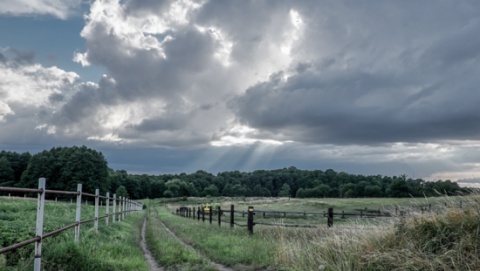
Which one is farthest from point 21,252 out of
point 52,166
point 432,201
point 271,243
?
point 52,166

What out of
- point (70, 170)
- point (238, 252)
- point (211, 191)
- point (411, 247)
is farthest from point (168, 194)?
point (411, 247)

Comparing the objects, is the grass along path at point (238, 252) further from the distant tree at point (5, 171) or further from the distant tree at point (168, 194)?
the distant tree at point (168, 194)

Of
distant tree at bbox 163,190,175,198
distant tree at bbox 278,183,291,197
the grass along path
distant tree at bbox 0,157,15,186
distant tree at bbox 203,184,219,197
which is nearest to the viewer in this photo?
the grass along path

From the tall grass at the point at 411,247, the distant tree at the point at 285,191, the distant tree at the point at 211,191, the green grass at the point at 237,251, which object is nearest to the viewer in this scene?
the tall grass at the point at 411,247

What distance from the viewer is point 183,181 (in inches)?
6156

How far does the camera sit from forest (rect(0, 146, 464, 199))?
89.6 metres

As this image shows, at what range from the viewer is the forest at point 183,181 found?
294ft

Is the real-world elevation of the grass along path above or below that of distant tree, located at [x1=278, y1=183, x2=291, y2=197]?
below

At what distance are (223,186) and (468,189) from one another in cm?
16200

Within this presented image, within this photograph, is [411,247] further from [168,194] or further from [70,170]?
[168,194]

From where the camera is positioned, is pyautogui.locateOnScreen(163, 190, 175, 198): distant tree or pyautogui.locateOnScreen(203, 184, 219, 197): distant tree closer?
pyautogui.locateOnScreen(163, 190, 175, 198): distant tree

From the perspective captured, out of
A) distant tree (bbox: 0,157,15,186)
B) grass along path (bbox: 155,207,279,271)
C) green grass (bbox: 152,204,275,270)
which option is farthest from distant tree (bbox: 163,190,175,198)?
grass along path (bbox: 155,207,279,271)

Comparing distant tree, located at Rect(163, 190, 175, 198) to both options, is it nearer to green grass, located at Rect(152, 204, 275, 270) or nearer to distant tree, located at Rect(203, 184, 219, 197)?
distant tree, located at Rect(203, 184, 219, 197)

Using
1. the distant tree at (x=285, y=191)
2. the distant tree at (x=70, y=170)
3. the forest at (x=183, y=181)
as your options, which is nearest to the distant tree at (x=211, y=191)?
the forest at (x=183, y=181)
